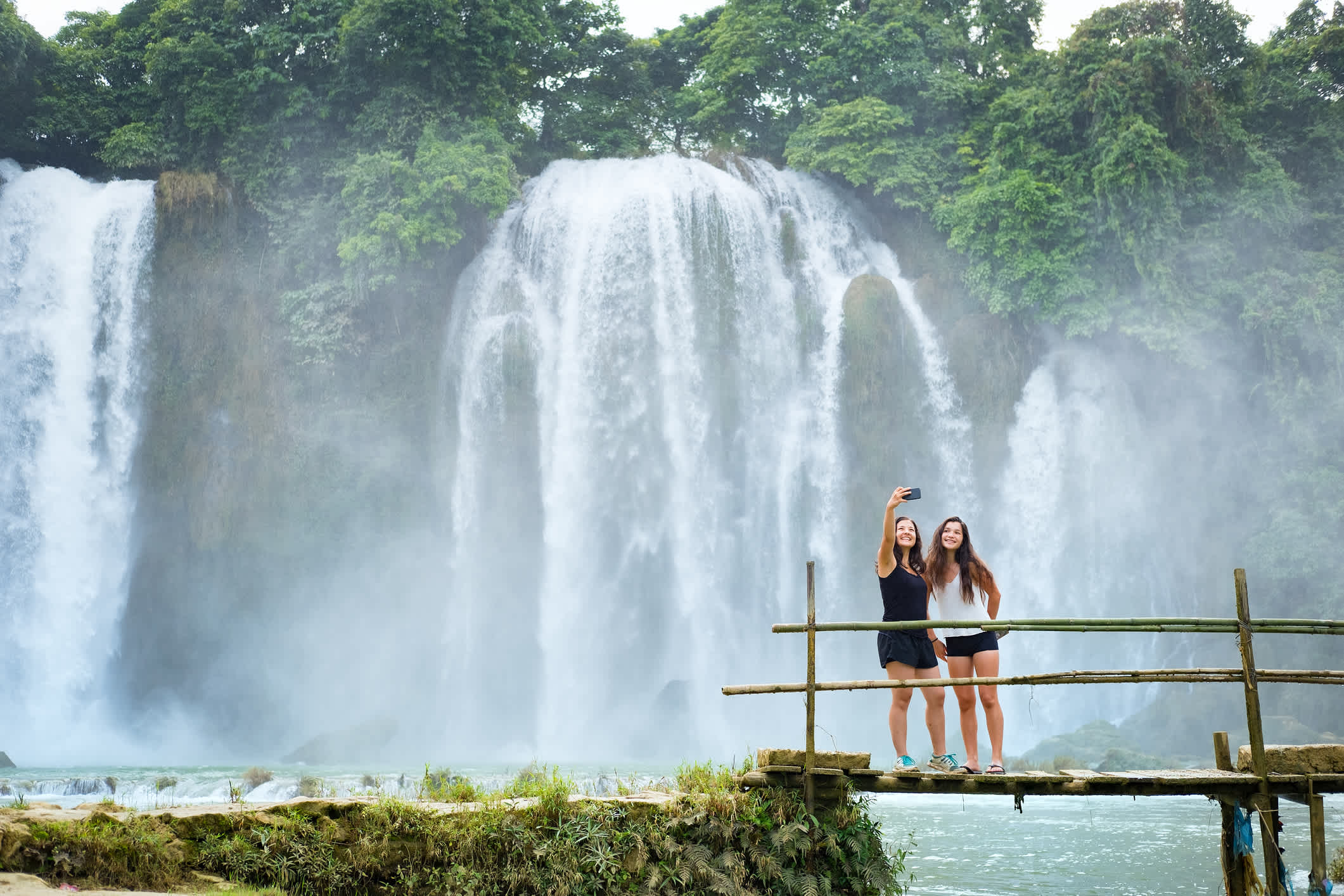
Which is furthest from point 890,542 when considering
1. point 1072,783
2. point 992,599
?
point 1072,783

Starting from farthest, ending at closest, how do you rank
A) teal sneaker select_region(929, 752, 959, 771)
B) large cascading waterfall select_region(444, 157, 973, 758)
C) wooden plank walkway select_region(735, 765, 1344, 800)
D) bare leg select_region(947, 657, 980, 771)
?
large cascading waterfall select_region(444, 157, 973, 758) < bare leg select_region(947, 657, 980, 771) < teal sneaker select_region(929, 752, 959, 771) < wooden plank walkway select_region(735, 765, 1344, 800)

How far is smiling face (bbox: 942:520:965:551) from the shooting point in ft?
21.5

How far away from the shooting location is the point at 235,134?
2289cm

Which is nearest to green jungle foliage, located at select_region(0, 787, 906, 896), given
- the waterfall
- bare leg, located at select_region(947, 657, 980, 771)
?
bare leg, located at select_region(947, 657, 980, 771)

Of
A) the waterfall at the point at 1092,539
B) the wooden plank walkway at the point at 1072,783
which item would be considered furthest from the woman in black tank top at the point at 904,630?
the waterfall at the point at 1092,539

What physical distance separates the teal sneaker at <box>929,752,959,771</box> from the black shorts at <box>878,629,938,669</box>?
20.3 inches

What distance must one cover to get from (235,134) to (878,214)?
1368cm

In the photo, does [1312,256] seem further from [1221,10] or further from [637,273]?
[637,273]

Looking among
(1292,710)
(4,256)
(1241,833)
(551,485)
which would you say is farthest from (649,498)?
(1241,833)

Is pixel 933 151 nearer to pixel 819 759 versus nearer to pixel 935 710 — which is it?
pixel 935 710

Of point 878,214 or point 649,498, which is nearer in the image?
point 649,498

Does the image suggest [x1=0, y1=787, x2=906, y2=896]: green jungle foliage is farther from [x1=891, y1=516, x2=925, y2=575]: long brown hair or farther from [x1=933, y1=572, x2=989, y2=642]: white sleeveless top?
[x1=891, y1=516, x2=925, y2=575]: long brown hair

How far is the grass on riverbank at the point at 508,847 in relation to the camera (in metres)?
5.97

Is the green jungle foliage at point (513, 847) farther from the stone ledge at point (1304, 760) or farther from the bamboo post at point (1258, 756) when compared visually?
the stone ledge at point (1304, 760)
